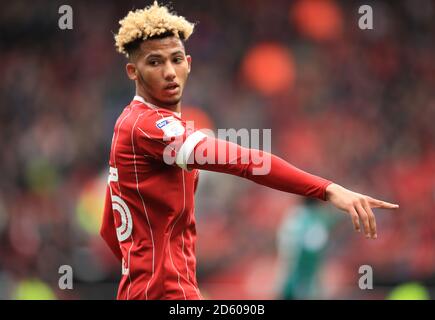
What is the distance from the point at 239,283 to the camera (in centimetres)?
1111

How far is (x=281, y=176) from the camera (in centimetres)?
347

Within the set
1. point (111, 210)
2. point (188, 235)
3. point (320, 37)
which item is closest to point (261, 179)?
point (188, 235)

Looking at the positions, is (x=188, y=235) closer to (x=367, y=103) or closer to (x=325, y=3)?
(x=367, y=103)

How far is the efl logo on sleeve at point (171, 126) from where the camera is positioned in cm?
370

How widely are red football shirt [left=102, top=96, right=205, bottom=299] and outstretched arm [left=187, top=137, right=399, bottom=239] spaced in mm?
231

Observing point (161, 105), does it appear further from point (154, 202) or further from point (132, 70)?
point (154, 202)

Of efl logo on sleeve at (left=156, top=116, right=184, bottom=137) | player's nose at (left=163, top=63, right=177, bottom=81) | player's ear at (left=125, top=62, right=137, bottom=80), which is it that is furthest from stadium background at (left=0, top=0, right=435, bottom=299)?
efl logo on sleeve at (left=156, top=116, right=184, bottom=137)

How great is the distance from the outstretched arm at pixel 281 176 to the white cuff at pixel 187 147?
0.02 metres

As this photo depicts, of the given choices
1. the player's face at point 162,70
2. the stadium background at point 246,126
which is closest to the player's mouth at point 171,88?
the player's face at point 162,70

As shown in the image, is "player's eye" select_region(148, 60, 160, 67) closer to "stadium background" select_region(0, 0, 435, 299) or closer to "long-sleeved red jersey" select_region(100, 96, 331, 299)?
"long-sleeved red jersey" select_region(100, 96, 331, 299)

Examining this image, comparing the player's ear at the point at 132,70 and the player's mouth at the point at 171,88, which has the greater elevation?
the player's ear at the point at 132,70

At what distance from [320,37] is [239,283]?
192 inches

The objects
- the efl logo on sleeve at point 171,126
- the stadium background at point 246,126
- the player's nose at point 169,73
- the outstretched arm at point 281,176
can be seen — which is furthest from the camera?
the stadium background at point 246,126

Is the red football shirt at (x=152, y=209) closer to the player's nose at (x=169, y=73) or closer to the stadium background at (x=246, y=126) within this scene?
the player's nose at (x=169, y=73)
